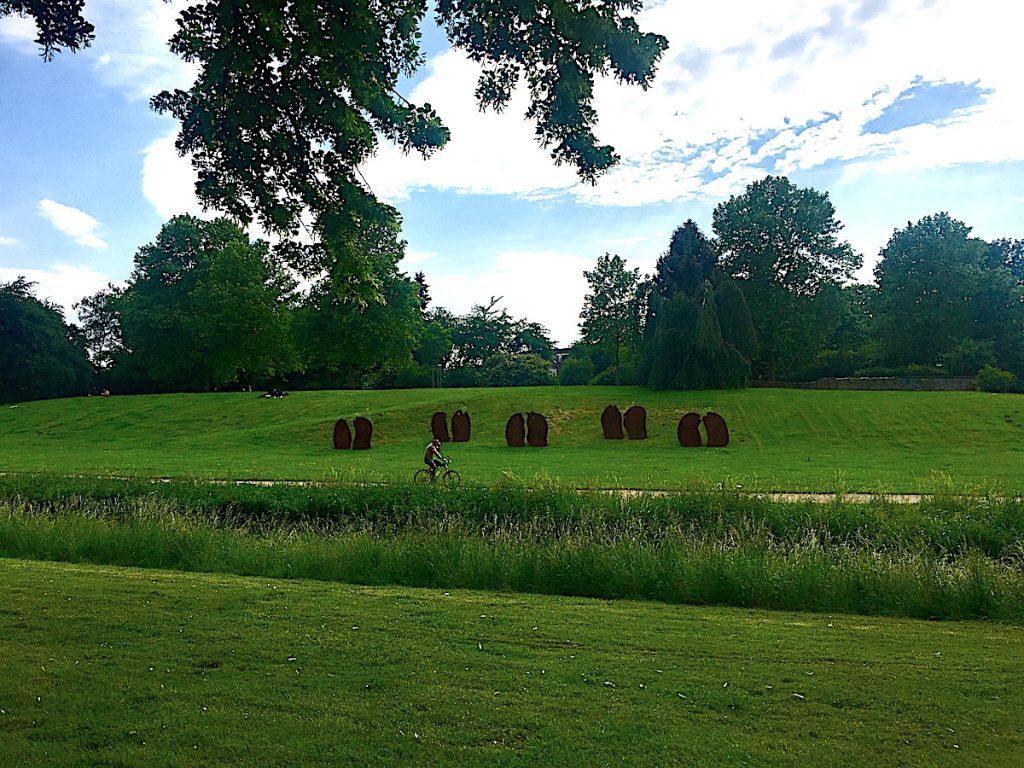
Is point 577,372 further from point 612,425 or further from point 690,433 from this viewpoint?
point 690,433

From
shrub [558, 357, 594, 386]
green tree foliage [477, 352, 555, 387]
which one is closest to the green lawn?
shrub [558, 357, 594, 386]

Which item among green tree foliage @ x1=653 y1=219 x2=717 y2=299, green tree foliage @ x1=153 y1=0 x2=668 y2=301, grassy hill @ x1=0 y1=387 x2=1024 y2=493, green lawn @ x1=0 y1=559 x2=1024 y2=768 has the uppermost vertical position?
green tree foliage @ x1=653 y1=219 x2=717 y2=299

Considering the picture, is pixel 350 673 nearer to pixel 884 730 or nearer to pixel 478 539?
pixel 884 730

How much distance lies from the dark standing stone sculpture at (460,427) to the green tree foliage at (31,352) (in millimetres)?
47775

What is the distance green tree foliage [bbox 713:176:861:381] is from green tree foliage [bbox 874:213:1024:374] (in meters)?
5.40

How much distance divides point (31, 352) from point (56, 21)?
237ft

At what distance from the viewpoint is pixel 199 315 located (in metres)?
65.8

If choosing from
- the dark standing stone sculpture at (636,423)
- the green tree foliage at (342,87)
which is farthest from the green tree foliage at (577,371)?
the green tree foliage at (342,87)

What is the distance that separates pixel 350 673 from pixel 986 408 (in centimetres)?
4473

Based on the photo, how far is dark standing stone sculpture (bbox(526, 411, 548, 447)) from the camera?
37.3 metres

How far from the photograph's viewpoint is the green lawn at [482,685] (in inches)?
185

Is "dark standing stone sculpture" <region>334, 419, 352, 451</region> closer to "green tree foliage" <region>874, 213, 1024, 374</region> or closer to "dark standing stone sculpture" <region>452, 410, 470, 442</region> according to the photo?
"dark standing stone sculpture" <region>452, 410, 470, 442</region>

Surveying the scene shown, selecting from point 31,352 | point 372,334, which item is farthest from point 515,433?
point 31,352

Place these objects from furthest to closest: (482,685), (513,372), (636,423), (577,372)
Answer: (577,372), (513,372), (636,423), (482,685)
